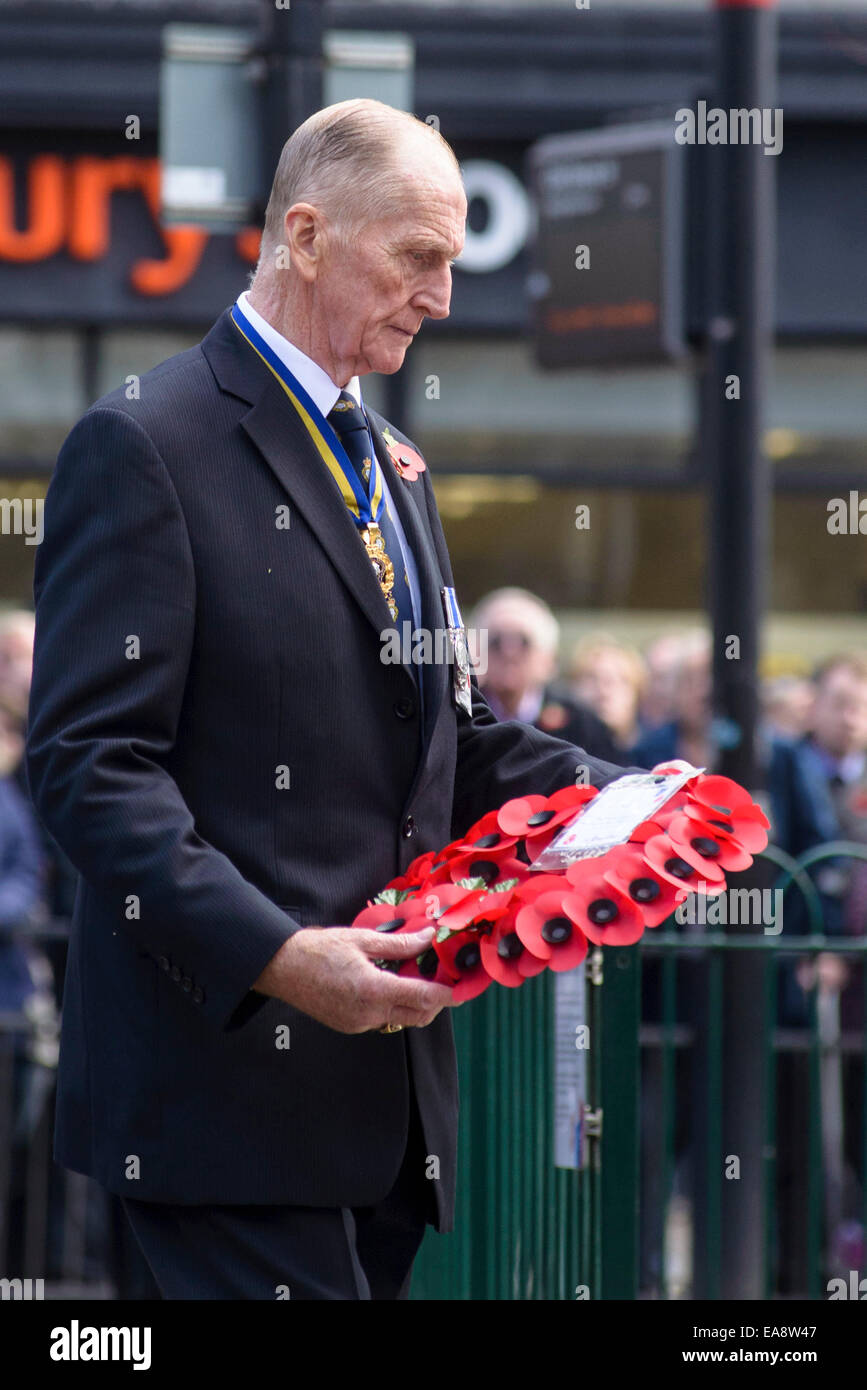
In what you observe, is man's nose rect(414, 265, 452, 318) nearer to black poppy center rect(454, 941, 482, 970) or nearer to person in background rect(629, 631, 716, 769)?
black poppy center rect(454, 941, 482, 970)

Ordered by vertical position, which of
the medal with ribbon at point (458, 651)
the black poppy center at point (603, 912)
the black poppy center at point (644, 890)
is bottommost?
the black poppy center at point (603, 912)

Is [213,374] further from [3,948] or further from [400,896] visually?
[3,948]

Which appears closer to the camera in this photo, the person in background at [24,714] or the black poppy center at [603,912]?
the black poppy center at [603,912]

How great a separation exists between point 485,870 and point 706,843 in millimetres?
285

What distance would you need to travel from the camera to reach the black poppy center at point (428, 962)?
252 cm

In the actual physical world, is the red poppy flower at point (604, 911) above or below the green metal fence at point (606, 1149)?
above

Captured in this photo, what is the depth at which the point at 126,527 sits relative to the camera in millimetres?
2502

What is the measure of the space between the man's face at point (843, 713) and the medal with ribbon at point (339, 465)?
534cm

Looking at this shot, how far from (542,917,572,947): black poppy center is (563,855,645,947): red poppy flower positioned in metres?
0.02

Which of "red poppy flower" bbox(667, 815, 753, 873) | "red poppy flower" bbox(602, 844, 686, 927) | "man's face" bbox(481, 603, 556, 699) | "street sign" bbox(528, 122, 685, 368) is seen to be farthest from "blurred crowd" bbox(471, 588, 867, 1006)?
"red poppy flower" bbox(602, 844, 686, 927)

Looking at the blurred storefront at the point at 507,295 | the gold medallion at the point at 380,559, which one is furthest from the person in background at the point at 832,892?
the blurred storefront at the point at 507,295

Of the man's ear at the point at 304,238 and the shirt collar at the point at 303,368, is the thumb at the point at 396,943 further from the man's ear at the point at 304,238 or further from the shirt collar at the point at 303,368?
the man's ear at the point at 304,238

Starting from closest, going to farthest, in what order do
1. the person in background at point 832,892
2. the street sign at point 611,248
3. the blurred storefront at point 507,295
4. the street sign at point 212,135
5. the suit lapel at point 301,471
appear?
1. the suit lapel at point 301,471
2. the street sign at point 212,135
3. the person in background at point 832,892
4. the street sign at point 611,248
5. the blurred storefront at point 507,295

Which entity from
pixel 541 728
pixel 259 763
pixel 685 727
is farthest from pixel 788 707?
pixel 259 763
